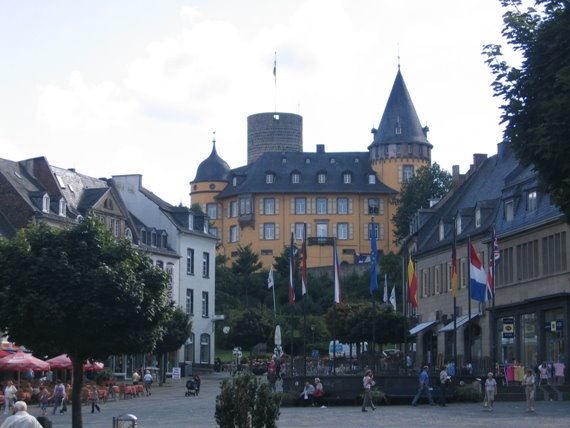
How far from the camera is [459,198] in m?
79.9

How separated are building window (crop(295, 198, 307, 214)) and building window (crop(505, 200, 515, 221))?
89.3 meters

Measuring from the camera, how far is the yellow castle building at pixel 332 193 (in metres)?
157

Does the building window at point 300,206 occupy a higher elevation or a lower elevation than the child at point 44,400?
higher

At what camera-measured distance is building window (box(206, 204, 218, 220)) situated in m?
165

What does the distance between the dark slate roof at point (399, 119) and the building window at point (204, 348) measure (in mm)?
68522

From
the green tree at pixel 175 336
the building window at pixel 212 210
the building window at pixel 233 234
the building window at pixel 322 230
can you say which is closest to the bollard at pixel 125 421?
the green tree at pixel 175 336

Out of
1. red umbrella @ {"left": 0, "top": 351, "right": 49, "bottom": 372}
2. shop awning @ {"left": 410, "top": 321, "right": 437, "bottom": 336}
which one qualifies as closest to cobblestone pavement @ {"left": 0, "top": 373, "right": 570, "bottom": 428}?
red umbrella @ {"left": 0, "top": 351, "right": 49, "bottom": 372}

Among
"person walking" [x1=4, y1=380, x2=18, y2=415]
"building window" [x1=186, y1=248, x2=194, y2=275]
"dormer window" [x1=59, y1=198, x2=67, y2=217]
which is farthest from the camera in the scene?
"building window" [x1=186, y1=248, x2=194, y2=275]

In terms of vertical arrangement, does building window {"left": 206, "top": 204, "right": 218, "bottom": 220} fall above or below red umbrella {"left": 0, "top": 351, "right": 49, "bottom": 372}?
above

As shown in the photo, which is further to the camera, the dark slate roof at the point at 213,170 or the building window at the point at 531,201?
the dark slate roof at the point at 213,170

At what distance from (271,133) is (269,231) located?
120ft

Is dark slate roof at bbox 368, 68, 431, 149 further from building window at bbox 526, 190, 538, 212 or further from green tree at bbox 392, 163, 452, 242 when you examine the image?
building window at bbox 526, 190, 538, 212

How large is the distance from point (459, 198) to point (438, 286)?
5.79m

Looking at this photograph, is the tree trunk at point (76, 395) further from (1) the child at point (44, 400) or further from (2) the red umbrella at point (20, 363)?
(2) the red umbrella at point (20, 363)
